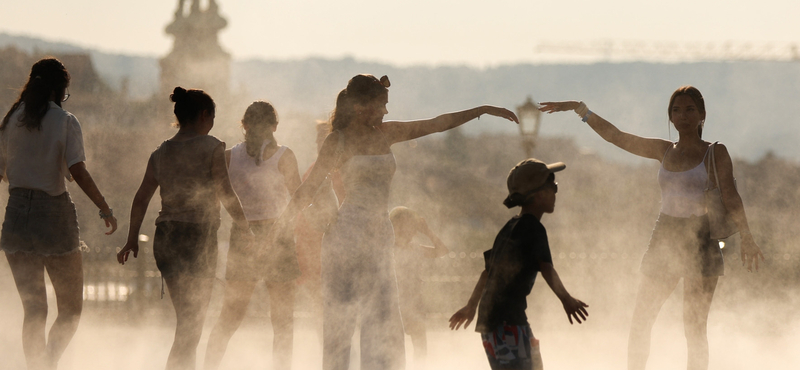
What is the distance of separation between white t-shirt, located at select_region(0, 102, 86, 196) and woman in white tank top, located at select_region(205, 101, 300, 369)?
3.38 ft

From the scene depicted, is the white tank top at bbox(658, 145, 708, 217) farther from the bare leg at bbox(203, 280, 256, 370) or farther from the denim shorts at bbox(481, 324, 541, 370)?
the bare leg at bbox(203, 280, 256, 370)

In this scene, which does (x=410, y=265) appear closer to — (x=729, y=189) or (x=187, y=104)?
(x=187, y=104)

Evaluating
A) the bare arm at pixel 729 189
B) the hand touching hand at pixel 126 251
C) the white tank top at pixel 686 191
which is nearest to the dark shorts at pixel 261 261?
the hand touching hand at pixel 126 251

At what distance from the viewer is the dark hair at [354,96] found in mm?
4457

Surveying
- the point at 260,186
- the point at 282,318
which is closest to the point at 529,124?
the point at 260,186

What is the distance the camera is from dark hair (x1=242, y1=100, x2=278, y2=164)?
536 centimetres

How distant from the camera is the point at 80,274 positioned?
16.3 feet

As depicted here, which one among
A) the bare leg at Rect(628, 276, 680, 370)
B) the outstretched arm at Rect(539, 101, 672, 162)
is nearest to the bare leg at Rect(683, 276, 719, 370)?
the bare leg at Rect(628, 276, 680, 370)

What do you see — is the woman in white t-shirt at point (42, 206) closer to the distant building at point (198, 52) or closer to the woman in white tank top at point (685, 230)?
the woman in white tank top at point (685, 230)

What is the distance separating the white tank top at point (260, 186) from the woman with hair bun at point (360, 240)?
84 cm

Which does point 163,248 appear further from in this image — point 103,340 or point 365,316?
point 103,340

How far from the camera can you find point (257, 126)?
5.36 meters

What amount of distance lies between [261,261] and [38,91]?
173cm

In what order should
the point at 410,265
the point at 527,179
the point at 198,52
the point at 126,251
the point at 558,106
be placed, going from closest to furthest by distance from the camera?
1. the point at 527,179
2. the point at 126,251
3. the point at 558,106
4. the point at 410,265
5. the point at 198,52
